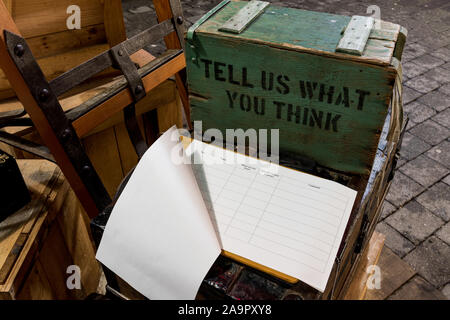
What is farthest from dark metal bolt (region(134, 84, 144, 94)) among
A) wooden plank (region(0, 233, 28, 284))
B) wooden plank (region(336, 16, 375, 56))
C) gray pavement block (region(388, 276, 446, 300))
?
gray pavement block (region(388, 276, 446, 300))

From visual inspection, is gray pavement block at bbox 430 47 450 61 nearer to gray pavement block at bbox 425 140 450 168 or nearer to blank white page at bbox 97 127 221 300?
gray pavement block at bbox 425 140 450 168

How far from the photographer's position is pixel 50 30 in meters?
1.85

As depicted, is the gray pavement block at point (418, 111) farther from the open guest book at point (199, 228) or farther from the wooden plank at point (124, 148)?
the open guest book at point (199, 228)

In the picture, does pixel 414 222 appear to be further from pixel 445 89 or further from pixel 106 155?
pixel 106 155

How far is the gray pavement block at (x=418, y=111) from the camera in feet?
10.9

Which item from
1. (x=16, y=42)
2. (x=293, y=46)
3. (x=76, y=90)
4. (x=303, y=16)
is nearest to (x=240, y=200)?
(x=293, y=46)

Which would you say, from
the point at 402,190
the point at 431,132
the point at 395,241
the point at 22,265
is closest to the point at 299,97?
the point at 22,265

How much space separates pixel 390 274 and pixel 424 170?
4.11 feet

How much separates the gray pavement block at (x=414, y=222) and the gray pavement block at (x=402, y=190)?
6cm

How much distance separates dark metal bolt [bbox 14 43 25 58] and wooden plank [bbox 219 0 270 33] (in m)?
0.63

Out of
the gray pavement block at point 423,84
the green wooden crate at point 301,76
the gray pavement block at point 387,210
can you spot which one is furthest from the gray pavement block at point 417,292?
the gray pavement block at point 423,84

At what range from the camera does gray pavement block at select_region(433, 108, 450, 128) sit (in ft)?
10.7
